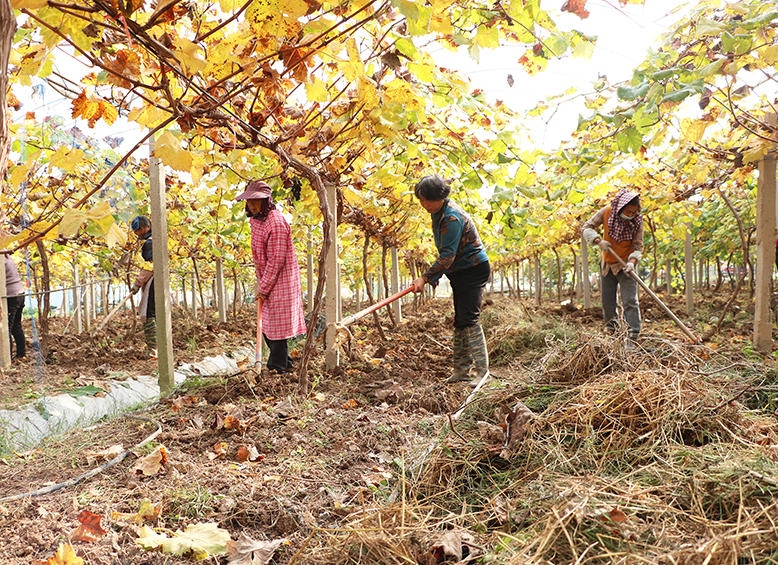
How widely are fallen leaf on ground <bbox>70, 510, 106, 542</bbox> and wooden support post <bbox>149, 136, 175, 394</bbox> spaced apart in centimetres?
210

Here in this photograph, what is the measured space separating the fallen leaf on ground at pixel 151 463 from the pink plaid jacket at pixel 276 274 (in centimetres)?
178

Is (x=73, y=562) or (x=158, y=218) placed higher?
(x=158, y=218)

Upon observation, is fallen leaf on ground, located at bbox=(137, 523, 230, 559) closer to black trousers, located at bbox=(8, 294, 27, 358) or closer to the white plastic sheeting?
the white plastic sheeting

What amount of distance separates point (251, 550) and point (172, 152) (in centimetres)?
146

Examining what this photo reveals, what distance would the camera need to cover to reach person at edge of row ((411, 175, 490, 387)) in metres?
3.80

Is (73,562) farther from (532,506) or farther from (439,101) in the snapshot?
(439,101)

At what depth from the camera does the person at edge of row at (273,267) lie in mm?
3976

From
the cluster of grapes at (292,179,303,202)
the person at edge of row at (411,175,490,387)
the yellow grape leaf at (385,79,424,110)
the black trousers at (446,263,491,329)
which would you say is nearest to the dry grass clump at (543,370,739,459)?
the person at edge of row at (411,175,490,387)

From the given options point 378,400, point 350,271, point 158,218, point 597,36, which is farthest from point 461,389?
point 350,271

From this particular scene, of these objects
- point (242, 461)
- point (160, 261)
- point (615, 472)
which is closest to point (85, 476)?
point (242, 461)

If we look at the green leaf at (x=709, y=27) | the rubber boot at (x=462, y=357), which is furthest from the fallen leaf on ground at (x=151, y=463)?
the green leaf at (x=709, y=27)

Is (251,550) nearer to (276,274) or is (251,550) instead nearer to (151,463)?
(151,463)

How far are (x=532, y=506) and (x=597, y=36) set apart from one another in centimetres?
208

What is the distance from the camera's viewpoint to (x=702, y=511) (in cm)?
143
